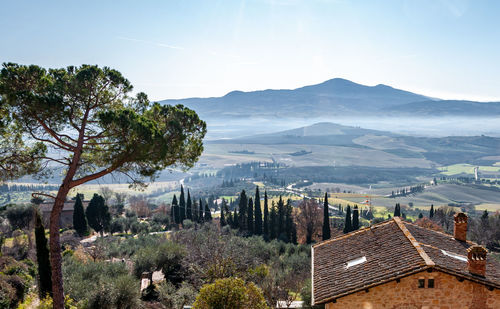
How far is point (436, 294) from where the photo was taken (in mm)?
10273

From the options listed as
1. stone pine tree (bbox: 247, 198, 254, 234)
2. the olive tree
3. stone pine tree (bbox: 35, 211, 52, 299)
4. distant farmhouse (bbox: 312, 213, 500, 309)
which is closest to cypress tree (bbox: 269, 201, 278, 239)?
stone pine tree (bbox: 247, 198, 254, 234)

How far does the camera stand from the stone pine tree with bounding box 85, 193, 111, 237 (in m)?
48.7

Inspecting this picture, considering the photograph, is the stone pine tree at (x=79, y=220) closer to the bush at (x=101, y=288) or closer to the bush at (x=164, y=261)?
the bush at (x=164, y=261)

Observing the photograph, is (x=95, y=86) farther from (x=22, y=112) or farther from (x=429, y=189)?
(x=429, y=189)

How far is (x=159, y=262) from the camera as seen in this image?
23.6 meters

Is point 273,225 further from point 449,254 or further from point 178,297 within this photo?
point 449,254

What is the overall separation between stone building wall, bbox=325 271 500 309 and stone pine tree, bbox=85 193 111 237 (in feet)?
146

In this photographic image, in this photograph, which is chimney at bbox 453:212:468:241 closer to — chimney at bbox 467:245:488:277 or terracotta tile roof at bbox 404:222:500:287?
terracotta tile roof at bbox 404:222:500:287

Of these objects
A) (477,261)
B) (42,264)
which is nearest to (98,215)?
(42,264)

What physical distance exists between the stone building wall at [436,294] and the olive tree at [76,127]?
9300 millimetres

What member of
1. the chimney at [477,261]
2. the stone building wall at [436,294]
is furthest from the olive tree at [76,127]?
the chimney at [477,261]

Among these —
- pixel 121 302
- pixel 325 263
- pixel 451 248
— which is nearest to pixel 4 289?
pixel 121 302

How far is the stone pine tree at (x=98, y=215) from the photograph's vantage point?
48719mm

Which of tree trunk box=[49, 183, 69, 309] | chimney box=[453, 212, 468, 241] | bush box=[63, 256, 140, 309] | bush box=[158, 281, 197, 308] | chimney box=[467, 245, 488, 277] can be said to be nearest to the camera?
chimney box=[467, 245, 488, 277]
